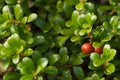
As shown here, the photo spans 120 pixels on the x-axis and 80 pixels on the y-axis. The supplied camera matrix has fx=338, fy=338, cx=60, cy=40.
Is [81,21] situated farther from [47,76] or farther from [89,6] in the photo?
[47,76]

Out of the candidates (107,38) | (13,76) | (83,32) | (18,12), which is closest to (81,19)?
(83,32)

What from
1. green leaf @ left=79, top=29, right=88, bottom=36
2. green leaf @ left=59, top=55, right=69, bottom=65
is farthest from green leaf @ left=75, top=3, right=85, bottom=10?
green leaf @ left=59, top=55, right=69, bottom=65

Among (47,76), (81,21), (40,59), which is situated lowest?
(47,76)

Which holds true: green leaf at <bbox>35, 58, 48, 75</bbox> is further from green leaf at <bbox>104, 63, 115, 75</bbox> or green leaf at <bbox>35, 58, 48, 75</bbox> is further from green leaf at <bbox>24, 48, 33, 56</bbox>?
green leaf at <bbox>104, 63, 115, 75</bbox>

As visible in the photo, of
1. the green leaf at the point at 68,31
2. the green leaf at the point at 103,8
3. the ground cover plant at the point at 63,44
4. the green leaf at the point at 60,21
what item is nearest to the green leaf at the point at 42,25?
the ground cover plant at the point at 63,44

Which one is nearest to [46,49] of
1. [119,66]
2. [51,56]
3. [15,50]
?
[51,56]

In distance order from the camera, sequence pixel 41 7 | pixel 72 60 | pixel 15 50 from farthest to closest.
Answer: pixel 41 7, pixel 72 60, pixel 15 50

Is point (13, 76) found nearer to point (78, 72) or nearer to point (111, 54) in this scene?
point (78, 72)
